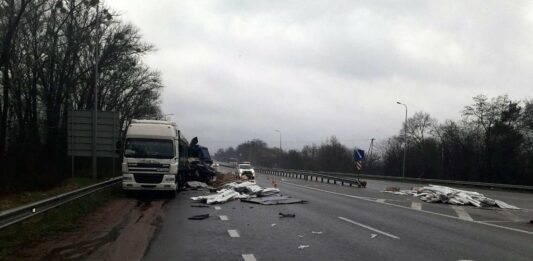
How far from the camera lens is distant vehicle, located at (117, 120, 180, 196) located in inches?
836

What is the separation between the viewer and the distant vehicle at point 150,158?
21234 mm

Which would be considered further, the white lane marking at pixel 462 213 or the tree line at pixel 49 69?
the tree line at pixel 49 69

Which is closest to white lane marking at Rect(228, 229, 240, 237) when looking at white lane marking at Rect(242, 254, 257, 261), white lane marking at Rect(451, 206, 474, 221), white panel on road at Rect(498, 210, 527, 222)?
white lane marking at Rect(242, 254, 257, 261)

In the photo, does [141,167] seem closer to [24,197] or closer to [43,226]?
[24,197]

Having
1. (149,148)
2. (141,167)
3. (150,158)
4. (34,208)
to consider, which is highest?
(149,148)

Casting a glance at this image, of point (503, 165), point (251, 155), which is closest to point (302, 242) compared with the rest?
point (503, 165)

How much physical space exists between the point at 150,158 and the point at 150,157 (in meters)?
0.09

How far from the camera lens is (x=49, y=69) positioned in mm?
38250

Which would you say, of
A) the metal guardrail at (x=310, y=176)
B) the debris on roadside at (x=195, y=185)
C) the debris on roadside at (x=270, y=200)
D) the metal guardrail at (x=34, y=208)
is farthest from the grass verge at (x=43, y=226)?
the metal guardrail at (x=310, y=176)

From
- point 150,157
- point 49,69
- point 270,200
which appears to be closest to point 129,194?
point 150,157

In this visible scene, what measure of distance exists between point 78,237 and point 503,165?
56.3 metres

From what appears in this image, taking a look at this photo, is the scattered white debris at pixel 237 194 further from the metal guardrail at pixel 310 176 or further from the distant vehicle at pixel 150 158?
the metal guardrail at pixel 310 176

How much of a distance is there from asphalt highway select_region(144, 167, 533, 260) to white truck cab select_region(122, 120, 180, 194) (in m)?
3.89

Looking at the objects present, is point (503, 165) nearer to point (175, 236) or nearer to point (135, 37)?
point (135, 37)
